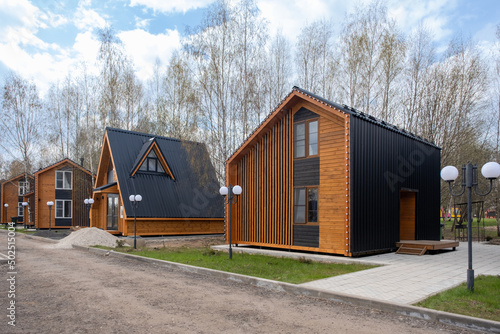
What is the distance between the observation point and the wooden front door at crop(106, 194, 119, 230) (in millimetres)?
22719

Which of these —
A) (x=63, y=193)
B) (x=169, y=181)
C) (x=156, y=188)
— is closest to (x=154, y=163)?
(x=169, y=181)

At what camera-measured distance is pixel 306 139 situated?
1347cm

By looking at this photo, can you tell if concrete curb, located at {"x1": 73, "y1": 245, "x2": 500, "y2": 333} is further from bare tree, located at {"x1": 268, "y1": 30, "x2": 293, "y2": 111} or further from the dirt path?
bare tree, located at {"x1": 268, "y1": 30, "x2": 293, "y2": 111}

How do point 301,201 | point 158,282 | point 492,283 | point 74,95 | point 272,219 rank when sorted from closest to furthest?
point 492,283
point 158,282
point 301,201
point 272,219
point 74,95

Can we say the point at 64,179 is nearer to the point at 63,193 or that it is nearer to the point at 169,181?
the point at 63,193

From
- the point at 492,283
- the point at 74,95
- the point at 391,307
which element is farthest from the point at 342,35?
the point at 74,95

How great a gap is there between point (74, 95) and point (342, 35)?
2306cm

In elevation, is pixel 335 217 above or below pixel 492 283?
above

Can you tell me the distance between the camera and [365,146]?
12297mm

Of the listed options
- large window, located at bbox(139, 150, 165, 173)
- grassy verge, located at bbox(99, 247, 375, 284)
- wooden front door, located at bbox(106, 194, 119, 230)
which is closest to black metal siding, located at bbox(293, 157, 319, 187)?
grassy verge, located at bbox(99, 247, 375, 284)

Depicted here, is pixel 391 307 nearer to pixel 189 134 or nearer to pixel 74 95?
pixel 189 134

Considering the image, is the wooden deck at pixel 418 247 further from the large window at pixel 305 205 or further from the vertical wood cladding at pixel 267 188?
the vertical wood cladding at pixel 267 188

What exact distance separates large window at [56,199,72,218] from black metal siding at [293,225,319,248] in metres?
25.8

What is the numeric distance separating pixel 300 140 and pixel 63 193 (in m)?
26.2
